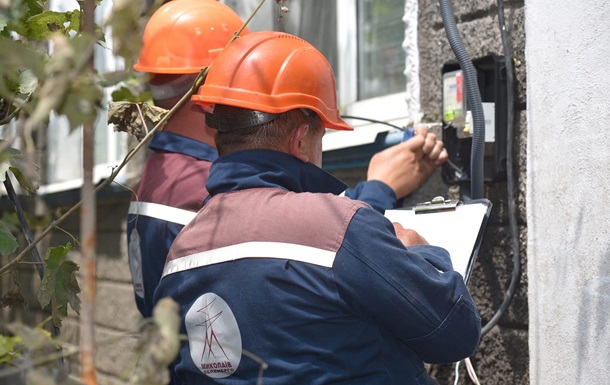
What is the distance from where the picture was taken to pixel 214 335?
2086 millimetres

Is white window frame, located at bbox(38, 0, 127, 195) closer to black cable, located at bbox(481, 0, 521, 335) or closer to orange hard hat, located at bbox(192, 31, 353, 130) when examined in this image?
black cable, located at bbox(481, 0, 521, 335)

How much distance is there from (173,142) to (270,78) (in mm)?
811

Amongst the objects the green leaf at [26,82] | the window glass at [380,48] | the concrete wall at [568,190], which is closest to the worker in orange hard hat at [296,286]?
the green leaf at [26,82]

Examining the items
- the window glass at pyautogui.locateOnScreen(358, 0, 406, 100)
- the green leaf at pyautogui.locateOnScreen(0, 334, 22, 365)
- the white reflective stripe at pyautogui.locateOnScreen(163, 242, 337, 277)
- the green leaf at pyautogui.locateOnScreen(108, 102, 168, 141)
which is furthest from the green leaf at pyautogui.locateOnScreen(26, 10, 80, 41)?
the window glass at pyautogui.locateOnScreen(358, 0, 406, 100)

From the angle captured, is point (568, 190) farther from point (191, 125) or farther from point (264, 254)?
point (191, 125)

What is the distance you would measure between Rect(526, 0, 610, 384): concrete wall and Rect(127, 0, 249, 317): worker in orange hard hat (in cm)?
107

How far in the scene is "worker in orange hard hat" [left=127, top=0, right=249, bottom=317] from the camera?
9.30ft

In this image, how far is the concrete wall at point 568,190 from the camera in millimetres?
2588

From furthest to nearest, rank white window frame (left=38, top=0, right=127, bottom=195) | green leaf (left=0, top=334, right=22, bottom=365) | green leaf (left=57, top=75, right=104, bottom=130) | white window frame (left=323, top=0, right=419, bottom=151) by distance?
white window frame (left=38, top=0, right=127, bottom=195), white window frame (left=323, top=0, right=419, bottom=151), green leaf (left=0, top=334, right=22, bottom=365), green leaf (left=57, top=75, right=104, bottom=130)

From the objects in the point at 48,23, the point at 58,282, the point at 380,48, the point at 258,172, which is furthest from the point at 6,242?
the point at 380,48

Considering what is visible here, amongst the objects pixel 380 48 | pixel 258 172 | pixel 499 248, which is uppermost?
pixel 380 48

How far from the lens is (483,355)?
3137 mm

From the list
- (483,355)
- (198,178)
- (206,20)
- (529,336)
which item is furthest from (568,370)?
(206,20)

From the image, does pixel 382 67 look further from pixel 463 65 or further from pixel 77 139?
pixel 77 139
